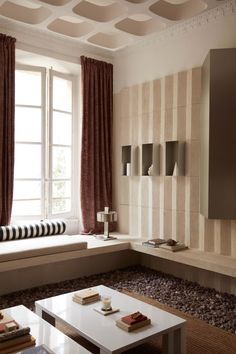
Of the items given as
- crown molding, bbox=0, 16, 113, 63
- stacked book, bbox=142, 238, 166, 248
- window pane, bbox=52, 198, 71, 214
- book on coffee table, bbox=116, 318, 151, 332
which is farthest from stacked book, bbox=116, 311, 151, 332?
crown molding, bbox=0, 16, 113, 63

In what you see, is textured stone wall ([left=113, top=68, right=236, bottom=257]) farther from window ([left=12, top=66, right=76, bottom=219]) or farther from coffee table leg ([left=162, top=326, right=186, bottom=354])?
coffee table leg ([left=162, top=326, right=186, bottom=354])

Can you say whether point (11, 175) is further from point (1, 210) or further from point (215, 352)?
point (215, 352)

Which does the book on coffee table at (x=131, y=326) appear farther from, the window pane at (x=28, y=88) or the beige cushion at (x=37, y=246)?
the window pane at (x=28, y=88)

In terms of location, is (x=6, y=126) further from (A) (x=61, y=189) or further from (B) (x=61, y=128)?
(A) (x=61, y=189)

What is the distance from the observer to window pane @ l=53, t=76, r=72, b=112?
183 inches

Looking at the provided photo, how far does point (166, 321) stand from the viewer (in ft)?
7.02

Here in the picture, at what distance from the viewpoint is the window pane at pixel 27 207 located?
4312 millimetres

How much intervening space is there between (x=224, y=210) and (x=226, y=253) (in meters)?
0.52

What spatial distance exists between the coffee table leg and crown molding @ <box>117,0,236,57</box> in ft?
9.97

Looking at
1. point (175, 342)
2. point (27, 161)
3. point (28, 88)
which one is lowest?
point (175, 342)

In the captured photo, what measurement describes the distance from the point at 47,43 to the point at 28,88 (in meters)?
0.61

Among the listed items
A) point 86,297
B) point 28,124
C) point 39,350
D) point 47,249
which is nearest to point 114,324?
point 86,297

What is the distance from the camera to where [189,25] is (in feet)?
12.7

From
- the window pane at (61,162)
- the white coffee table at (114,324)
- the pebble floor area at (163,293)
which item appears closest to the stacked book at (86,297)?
the white coffee table at (114,324)
